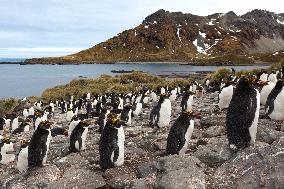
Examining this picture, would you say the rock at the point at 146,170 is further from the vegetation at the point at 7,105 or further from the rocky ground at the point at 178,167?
the vegetation at the point at 7,105

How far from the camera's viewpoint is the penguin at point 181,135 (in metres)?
10.2

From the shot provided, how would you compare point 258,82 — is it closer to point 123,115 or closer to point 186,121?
point 186,121

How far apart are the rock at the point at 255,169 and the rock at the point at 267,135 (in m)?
0.90

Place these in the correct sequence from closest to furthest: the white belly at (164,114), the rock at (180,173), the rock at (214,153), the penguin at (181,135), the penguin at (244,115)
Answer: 1. the rock at (180,173)
2. the penguin at (244,115)
3. the rock at (214,153)
4. the penguin at (181,135)
5. the white belly at (164,114)

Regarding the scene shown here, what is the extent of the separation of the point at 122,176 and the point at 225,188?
2523 mm

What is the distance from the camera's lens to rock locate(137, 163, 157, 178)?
961 cm

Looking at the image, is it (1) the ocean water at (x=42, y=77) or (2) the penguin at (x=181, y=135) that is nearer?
A: (2) the penguin at (x=181, y=135)

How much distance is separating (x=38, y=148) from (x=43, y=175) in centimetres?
94

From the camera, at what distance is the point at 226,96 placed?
14781 millimetres

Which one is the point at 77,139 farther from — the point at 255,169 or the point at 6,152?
the point at 255,169

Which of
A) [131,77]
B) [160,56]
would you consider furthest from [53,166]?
[160,56]

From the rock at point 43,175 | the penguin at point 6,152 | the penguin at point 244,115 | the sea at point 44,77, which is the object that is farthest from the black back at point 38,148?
the sea at point 44,77

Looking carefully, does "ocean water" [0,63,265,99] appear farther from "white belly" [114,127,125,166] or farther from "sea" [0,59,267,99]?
"white belly" [114,127,125,166]

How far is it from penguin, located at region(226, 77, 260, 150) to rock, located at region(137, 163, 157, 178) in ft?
6.17
